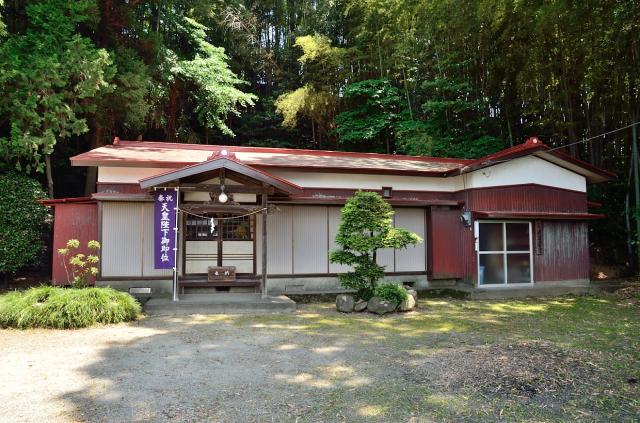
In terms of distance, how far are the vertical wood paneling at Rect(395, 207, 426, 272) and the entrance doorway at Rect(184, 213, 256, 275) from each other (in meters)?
3.60

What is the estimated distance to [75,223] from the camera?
379 inches

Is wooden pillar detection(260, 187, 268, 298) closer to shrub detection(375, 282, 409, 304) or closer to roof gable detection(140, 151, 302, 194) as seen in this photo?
roof gable detection(140, 151, 302, 194)

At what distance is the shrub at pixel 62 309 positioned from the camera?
21.5ft

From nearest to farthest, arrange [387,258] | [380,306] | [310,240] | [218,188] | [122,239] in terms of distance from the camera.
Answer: [380,306] → [218,188] → [122,239] → [310,240] → [387,258]

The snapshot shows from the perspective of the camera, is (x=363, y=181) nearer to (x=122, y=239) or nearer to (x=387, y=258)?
(x=387, y=258)

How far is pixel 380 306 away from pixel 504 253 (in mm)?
4406

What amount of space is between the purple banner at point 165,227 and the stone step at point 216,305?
2.46ft

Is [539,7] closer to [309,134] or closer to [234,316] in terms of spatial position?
[234,316]

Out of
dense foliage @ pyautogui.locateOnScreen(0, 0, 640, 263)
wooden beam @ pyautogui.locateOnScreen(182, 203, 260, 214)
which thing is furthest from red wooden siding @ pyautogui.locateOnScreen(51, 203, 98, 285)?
wooden beam @ pyautogui.locateOnScreen(182, 203, 260, 214)

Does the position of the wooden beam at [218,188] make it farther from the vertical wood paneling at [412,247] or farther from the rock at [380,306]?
the vertical wood paneling at [412,247]

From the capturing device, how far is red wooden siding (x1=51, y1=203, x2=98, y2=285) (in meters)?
9.54

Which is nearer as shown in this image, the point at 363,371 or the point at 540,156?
the point at 363,371

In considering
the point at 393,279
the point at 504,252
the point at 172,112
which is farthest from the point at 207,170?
the point at 172,112

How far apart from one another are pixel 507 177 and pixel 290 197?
17.8ft
